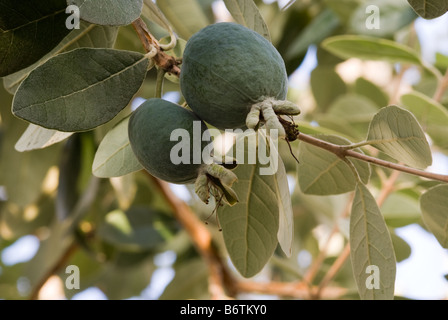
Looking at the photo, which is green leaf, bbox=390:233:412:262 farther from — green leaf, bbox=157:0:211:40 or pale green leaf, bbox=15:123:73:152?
pale green leaf, bbox=15:123:73:152

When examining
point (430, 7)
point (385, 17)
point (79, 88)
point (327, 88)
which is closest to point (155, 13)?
point (79, 88)

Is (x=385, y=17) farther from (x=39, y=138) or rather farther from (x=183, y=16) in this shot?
(x=39, y=138)

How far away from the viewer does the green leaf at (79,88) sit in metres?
0.73

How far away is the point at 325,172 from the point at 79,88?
0.53 m

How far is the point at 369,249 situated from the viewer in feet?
3.08

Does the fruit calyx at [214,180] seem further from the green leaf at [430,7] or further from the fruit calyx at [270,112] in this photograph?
the green leaf at [430,7]

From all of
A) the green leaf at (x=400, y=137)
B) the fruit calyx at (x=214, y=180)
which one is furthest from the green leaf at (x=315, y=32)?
the fruit calyx at (x=214, y=180)

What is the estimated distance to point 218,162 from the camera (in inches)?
32.0

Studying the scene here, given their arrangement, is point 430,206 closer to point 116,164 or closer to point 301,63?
point 116,164

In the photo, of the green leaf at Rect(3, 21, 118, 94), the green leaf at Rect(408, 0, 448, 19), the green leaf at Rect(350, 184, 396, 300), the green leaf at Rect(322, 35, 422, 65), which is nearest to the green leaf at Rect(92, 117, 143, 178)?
the green leaf at Rect(3, 21, 118, 94)

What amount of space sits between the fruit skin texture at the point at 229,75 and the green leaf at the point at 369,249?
31 centimetres

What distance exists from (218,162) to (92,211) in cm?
132

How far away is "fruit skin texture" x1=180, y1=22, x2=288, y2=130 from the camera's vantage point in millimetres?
743
